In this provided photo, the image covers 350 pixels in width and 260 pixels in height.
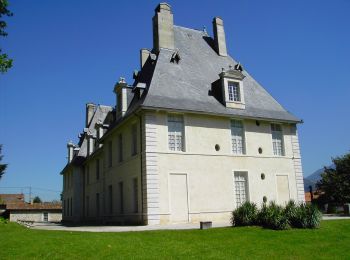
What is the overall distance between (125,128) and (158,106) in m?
4.02

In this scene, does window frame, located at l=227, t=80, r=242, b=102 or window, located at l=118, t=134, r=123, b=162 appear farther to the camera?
window, located at l=118, t=134, r=123, b=162

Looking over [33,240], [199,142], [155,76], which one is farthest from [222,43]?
[33,240]

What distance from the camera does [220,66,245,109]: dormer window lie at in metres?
23.0

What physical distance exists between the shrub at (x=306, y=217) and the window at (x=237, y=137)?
7601mm

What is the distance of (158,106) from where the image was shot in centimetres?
2033

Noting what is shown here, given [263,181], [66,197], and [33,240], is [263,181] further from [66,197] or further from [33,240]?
[66,197]

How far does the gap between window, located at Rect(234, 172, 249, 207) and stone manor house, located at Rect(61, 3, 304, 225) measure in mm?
56

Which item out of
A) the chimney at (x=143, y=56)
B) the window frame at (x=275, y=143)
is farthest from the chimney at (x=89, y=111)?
the window frame at (x=275, y=143)

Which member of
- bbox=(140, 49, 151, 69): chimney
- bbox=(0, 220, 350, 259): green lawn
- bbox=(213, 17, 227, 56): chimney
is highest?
bbox=(213, 17, 227, 56): chimney

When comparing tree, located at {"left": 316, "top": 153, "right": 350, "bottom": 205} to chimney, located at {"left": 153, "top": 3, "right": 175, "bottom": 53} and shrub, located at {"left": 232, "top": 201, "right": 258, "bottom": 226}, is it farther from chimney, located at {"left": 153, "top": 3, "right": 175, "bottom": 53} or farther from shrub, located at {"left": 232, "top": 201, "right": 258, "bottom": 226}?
shrub, located at {"left": 232, "top": 201, "right": 258, "bottom": 226}

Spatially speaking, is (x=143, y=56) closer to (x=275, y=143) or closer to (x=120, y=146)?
(x=120, y=146)

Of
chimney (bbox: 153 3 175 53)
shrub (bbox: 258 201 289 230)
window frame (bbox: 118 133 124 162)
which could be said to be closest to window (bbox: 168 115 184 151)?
window frame (bbox: 118 133 124 162)

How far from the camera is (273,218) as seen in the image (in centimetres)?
1506

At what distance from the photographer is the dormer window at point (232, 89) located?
2305 cm
